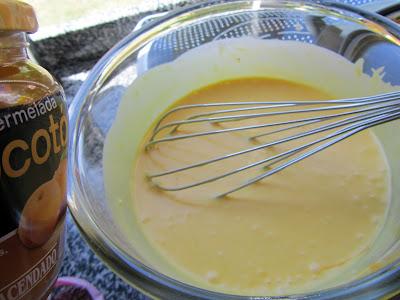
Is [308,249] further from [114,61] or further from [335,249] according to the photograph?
[114,61]

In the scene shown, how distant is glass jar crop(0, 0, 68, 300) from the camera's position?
303mm

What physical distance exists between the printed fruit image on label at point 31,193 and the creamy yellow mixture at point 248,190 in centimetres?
12

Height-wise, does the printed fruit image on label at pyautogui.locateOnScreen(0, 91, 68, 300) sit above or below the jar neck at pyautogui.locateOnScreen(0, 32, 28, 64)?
below

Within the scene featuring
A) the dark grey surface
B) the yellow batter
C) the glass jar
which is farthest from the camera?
the dark grey surface

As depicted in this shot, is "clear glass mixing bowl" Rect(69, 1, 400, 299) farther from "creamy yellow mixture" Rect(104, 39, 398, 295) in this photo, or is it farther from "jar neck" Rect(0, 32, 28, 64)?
"jar neck" Rect(0, 32, 28, 64)

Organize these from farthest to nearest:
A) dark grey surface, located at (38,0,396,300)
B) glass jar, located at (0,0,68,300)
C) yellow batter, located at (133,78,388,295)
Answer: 1. dark grey surface, located at (38,0,396,300)
2. yellow batter, located at (133,78,388,295)
3. glass jar, located at (0,0,68,300)

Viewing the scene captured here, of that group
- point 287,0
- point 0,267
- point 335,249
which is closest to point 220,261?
point 335,249

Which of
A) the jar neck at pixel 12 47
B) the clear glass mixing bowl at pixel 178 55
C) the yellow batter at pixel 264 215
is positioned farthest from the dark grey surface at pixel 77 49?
the jar neck at pixel 12 47

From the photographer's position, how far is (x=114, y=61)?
65 cm

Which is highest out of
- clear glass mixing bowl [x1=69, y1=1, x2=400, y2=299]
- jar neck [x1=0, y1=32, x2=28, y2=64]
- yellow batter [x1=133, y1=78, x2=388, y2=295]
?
jar neck [x1=0, y1=32, x2=28, y2=64]

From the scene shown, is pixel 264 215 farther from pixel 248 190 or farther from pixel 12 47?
pixel 12 47

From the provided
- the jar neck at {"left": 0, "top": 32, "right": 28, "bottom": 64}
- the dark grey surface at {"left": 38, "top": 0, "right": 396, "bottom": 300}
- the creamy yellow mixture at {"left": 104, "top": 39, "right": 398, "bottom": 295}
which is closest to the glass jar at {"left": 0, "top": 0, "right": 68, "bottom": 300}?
the jar neck at {"left": 0, "top": 32, "right": 28, "bottom": 64}

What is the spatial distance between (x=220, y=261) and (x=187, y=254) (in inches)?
1.8

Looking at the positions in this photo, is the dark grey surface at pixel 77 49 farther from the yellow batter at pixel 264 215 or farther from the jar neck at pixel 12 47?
the jar neck at pixel 12 47
